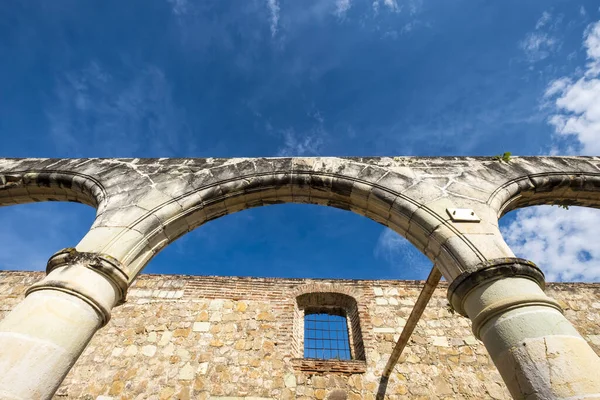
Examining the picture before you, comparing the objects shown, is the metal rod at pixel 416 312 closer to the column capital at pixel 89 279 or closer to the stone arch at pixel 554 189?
the stone arch at pixel 554 189

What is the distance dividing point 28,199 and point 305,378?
15.7 feet

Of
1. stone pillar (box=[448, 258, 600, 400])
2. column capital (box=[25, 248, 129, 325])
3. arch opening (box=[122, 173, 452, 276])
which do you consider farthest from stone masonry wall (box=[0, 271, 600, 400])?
stone pillar (box=[448, 258, 600, 400])

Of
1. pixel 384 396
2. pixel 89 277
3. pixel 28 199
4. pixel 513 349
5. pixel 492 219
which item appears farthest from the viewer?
pixel 384 396

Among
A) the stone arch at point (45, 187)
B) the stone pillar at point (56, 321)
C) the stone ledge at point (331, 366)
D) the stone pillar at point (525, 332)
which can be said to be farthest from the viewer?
the stone ledge at point (331, 366)

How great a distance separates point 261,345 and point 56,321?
4.50 metres

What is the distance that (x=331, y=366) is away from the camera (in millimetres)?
5898

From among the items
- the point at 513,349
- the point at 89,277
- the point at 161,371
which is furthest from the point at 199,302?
the point at 513,349

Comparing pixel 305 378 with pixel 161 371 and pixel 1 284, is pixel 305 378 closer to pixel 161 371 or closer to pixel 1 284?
pixel 161 371

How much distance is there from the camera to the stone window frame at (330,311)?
5.91 metres

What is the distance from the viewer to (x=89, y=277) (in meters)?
2.48

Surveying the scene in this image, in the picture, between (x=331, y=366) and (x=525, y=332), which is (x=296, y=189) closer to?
(x=525, y=332)

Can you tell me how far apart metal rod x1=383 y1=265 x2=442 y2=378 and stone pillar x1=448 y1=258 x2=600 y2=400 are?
147 centimetres

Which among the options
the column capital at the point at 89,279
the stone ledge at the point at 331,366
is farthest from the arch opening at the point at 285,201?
the stone ledge at the point at 331,366

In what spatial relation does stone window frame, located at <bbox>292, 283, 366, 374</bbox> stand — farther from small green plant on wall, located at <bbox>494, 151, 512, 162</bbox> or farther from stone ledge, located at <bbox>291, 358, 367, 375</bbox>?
small green plant on wall, located at <bbox>494, 151, 512, 162</bbox>
